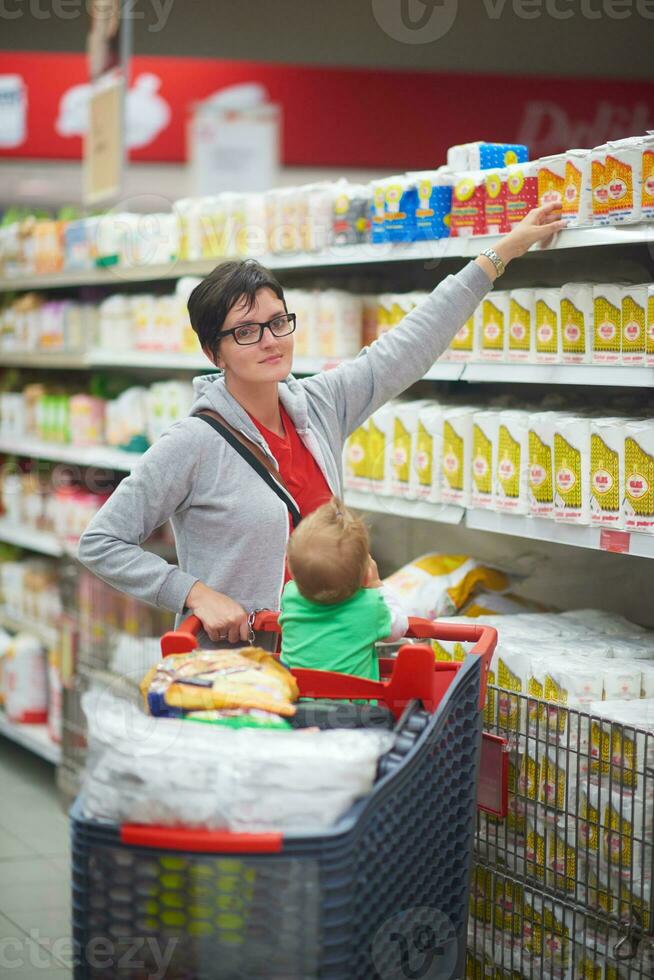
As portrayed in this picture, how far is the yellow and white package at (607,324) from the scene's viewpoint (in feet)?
8.90

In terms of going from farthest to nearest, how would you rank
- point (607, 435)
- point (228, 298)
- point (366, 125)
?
point (366, 125), point (607, 435), point (228, 298)

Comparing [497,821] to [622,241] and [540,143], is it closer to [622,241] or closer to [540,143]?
[622,241]

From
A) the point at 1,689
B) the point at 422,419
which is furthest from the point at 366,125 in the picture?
the point at 422,419

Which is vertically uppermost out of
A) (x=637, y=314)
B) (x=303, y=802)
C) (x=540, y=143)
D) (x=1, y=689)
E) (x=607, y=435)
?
(x=540, y=143)

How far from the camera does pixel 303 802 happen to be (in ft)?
5.56

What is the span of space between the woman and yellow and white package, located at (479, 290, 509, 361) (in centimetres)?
31

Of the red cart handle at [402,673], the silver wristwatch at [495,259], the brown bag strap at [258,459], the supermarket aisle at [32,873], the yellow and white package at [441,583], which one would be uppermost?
the silver wristwatch at [495,259]

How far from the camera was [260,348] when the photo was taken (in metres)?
2.54

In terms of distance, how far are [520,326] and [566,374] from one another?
0.70 feet

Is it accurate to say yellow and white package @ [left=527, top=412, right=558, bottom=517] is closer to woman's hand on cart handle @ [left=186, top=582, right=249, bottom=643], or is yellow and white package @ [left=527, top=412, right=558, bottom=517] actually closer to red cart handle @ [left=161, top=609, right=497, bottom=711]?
red cart handle @ [left=161, top=609, right=497, bottom=711]

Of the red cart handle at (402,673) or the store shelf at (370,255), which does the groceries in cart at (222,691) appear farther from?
the store shelf at (370,255)

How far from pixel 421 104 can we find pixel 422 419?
6192 millimetres

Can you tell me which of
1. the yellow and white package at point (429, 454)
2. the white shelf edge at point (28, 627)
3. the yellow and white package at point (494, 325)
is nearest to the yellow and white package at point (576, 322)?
the yellow and white package at point (494, 325)

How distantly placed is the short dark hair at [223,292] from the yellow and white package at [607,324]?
722 millimetres
